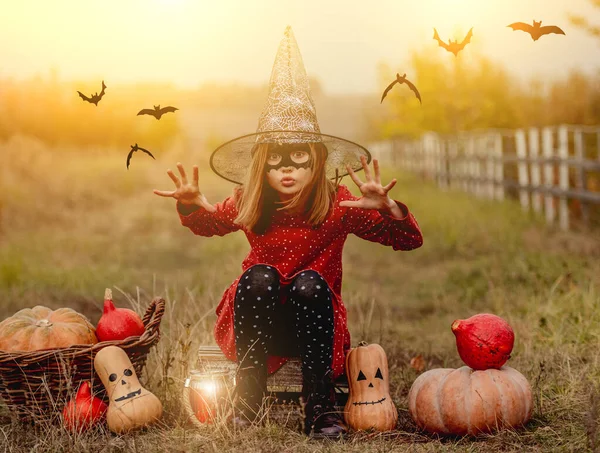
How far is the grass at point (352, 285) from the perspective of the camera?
3.20 metres

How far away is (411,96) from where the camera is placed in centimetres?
2175

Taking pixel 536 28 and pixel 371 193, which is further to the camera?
pixel 371 193

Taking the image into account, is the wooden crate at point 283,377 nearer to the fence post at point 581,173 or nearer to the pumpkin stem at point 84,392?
the pumpkin stem at point 84,392

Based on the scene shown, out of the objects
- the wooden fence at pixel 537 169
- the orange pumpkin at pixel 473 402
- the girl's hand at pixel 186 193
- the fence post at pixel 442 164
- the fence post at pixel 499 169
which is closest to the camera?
the orange pumpkin at pixel 473 402

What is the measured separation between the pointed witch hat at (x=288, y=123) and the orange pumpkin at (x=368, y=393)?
2.87 ft

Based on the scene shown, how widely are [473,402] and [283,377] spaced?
88 cm

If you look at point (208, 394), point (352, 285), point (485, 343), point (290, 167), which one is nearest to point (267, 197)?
point (290, 167)

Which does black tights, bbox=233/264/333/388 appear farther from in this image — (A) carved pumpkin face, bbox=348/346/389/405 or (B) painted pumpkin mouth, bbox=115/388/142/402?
(B) painted pumpkin mouth, bbox=115/388/142/402

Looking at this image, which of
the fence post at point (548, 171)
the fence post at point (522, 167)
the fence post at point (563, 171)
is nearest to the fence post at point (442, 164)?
the fence post at point (522, 167)

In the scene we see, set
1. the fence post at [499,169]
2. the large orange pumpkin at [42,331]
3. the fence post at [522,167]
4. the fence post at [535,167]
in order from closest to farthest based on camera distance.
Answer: the large orange pumpkin at [42,331] → the fence post at [535,167] → the fence post at [522,167] → the fence post at [499,169]

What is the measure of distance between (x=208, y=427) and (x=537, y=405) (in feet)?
4.98

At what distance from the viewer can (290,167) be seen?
11.5 ft

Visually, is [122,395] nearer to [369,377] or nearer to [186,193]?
[186,193]

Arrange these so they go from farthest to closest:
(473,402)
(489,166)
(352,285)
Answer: (489,166)
(352,285)
(473,402)
